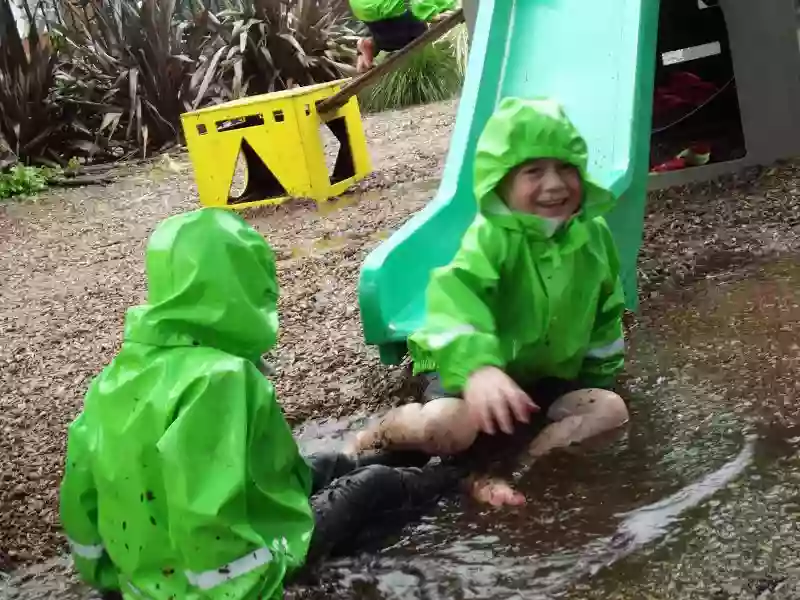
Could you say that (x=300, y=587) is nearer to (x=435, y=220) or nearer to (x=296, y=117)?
(x=435, y=220)

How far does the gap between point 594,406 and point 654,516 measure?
1.55 feet

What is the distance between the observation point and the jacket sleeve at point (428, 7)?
696 centimetres

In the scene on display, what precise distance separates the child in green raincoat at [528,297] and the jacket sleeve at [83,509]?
85 centimetres

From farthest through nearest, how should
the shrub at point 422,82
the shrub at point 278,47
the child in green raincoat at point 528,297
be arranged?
the shrub at point 278,47
the shrub at point 422,82
the child in green raincoat at point 528,297

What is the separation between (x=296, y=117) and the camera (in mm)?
6055

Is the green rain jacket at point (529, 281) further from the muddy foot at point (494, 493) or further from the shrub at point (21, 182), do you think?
the shrub at point (21, 182)

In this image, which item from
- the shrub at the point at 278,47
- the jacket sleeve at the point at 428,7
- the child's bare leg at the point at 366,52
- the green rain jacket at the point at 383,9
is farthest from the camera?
the shrub at the point at 278,47

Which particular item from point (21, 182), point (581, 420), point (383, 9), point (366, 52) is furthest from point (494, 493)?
point (21, 182)

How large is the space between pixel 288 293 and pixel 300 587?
2.35 m

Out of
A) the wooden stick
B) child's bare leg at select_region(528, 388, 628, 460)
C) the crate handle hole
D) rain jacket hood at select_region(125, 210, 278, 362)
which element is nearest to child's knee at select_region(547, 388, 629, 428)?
child's bare leg at select_region(528, 388, 628, 460)

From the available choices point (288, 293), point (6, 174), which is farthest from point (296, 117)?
point (6, 174)

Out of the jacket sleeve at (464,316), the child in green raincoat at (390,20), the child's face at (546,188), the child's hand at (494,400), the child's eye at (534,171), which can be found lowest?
the child's hand at (494,400)

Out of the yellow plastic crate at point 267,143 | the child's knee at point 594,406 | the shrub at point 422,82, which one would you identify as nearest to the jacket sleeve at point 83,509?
the child's knee at point 594,406

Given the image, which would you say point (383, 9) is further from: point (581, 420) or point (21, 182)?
point (581, 420)
